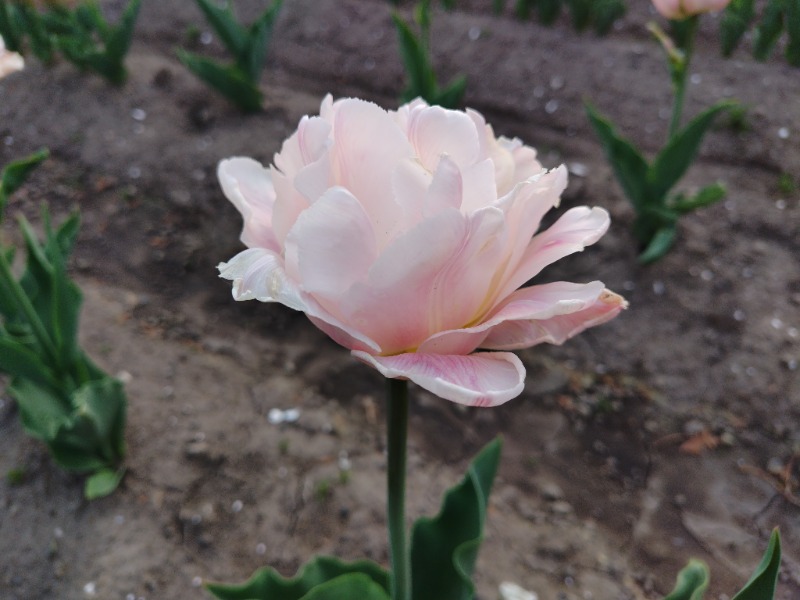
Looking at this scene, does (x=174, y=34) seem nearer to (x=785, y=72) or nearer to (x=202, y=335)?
(x=202, y=335)

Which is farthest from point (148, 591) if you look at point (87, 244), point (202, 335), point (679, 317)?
point (679, 317)

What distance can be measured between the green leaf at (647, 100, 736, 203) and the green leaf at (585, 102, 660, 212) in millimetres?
28

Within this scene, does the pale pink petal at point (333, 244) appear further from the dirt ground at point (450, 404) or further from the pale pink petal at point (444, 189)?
the dirt ground at point (450, 404)

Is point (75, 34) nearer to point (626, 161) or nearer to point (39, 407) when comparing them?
point (39, 407)

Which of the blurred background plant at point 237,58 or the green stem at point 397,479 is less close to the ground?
the green stem at point 397,479

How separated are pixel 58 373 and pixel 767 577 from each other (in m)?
1.53

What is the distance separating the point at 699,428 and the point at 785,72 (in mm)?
1846

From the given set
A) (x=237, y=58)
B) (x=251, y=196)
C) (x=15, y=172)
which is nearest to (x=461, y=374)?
(x=251, y=196)

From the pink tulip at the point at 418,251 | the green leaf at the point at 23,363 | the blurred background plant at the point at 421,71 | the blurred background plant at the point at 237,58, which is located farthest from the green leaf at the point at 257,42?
the pink tulip at the point at 418,251

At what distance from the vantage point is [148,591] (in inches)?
57.8

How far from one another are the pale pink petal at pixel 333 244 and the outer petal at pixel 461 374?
2.6 inches

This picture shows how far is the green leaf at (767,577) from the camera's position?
0.70 meters

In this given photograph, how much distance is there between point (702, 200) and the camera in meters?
2.04

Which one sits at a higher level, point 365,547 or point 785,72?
point 785,72
